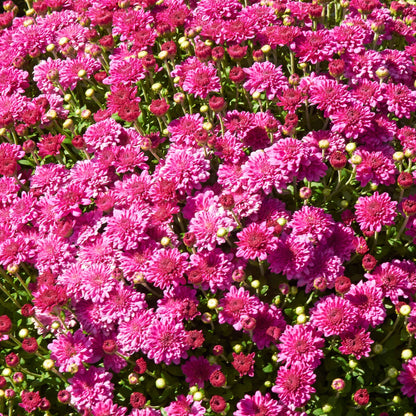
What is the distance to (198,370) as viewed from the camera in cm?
304

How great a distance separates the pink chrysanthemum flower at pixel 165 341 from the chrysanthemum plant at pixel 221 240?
0.01m

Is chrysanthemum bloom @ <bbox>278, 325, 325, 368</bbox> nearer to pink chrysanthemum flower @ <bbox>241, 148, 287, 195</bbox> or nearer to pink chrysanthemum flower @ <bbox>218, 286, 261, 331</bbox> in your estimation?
pink chrysanthemum flower @ <bbox>218, 286, 261, 331</bbox>

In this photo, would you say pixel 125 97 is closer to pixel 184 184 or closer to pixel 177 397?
pixel 184 184

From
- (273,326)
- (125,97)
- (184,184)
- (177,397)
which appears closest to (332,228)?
(273,326)

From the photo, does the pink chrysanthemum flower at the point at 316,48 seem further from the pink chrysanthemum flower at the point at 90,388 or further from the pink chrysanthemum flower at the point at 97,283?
the pink chrysanthemum flower at the point at 90,388

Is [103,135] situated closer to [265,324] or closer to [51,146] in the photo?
[51,146]

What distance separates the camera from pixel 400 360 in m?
3.12

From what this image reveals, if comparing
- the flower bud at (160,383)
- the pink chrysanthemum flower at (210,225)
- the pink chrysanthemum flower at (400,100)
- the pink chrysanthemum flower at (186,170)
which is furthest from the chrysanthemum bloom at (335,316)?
the pink chrysanthemum flower at (400,100)

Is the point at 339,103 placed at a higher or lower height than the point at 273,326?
higher

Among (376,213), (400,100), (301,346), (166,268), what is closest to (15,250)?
(166,268)

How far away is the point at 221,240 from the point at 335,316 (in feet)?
2.64

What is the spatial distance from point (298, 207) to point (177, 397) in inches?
59.3

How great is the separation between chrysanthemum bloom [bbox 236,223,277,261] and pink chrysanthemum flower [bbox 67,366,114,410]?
1119 millimetres

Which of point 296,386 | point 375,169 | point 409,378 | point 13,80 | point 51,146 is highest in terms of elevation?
point 13,80
